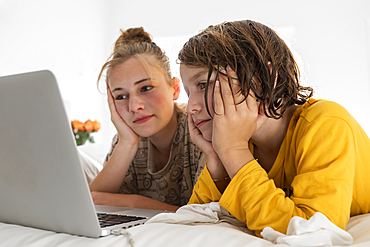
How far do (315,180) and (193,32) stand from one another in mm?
2793

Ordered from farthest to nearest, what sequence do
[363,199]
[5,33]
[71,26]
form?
1. [71,26]
2. [5,33]
3. [363,199]

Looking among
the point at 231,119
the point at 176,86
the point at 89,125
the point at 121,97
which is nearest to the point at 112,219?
the point at 231,119

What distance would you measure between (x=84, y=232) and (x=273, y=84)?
0.52 metres

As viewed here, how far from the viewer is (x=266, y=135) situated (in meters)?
0.88

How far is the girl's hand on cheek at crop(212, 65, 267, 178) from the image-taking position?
0.75 m

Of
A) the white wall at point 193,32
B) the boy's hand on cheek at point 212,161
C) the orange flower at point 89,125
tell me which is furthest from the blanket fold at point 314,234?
the white wall at point 193,32

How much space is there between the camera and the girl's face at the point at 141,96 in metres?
1.27

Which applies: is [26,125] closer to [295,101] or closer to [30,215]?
[30,215]

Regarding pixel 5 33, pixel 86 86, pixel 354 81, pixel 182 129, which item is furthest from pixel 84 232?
pixel 354 81

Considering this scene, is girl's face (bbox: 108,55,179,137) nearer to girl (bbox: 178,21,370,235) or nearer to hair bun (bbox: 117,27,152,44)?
hair bun (bbox: 117,27,152,44)

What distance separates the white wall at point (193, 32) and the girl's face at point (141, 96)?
1971 millimetres

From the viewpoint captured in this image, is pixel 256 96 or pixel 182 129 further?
pixel 182 129

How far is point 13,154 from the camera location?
1.91ft

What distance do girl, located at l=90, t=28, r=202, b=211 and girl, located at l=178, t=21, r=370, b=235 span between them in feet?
1.24
